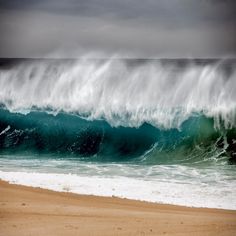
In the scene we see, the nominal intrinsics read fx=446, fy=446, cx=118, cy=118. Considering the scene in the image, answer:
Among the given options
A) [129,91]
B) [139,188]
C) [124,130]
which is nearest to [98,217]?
[139,188]

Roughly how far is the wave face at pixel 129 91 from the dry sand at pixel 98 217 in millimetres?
2914

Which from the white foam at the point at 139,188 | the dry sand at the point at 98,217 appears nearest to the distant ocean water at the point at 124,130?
the white foam at the point at 139,188

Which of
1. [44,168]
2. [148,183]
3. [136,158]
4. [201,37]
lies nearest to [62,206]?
[148,183]

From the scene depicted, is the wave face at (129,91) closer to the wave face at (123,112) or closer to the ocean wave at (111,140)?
the wave face at (123,112)

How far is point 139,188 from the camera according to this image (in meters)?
3.58

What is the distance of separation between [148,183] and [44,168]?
1.28 meters

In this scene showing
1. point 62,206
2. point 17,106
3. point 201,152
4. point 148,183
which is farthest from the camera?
point 17,106

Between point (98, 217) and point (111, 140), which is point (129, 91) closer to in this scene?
point (111, 140)

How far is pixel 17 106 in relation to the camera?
7008mm

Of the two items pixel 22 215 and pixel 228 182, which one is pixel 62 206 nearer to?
pixel 22 215

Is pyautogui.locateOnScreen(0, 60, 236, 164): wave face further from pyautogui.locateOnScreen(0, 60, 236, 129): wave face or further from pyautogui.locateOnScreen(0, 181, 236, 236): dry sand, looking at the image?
pyautogui.locateOnScreen(0, 181, 236, 236): dry sand

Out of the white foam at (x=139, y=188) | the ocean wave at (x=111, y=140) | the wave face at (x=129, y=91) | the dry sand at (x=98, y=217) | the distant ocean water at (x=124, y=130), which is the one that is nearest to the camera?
the dry sand at (x=98, y=217)

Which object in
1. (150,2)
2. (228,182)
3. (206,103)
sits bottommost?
(228,182)

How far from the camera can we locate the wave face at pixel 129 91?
6.30 meters
